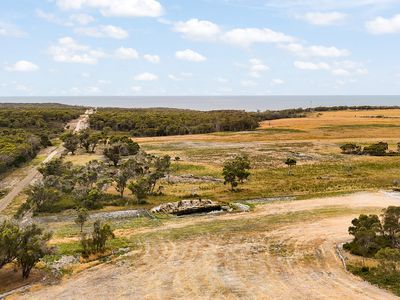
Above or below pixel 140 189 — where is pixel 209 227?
below

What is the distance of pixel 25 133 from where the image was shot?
430 ft

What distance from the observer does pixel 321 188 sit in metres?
70.0

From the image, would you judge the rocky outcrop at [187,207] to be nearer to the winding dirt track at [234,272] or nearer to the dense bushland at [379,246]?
the winding dirt track at [234,272]

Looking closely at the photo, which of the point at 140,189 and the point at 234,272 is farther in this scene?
the point at 140,189

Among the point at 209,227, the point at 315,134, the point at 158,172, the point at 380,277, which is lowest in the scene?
the point at 209,227

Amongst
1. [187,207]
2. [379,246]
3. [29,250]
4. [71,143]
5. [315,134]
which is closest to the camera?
[29,250]

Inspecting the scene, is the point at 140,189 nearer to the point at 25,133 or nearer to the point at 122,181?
the point at 122,181

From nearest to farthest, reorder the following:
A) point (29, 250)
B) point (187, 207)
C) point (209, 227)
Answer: point (29, 250) < point (209, 227) < point (187, 207)

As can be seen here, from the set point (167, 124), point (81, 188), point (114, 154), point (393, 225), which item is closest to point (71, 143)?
point (114, 154)

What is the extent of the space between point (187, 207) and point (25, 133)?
87699 mm

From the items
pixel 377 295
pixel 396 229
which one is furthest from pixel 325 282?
pixel 396 229

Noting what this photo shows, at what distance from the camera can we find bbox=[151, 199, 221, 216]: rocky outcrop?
59031 mm

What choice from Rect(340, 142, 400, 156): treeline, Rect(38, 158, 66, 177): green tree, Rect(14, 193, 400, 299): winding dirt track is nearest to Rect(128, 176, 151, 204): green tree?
Rect(38, 158, 66, 177): green tree

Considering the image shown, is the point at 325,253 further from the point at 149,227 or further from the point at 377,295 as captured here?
the point at 149,227
